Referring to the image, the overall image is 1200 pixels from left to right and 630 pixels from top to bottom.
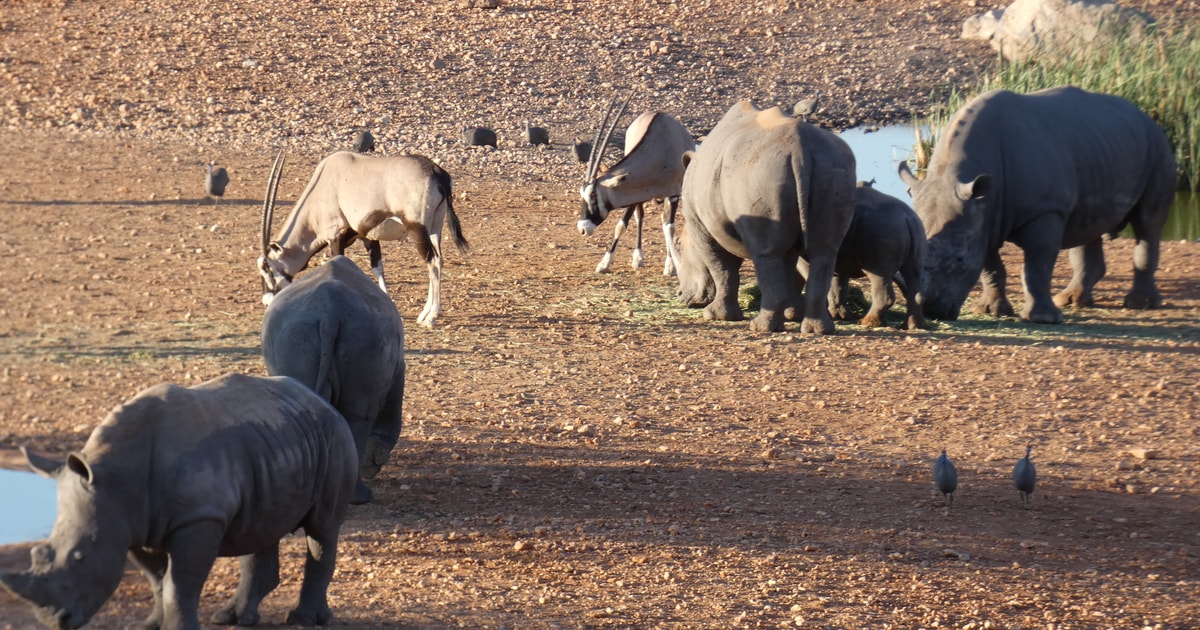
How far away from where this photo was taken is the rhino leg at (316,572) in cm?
569

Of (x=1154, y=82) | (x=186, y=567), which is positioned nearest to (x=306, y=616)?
(x=186, y=567)

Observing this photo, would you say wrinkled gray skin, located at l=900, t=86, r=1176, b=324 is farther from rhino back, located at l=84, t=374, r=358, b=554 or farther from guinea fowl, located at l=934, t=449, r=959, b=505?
rhino back, located at l=84, t=374, r=358, b=554

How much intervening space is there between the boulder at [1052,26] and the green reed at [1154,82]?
7.12ft

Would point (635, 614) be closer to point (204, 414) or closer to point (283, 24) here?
point (204, 414)

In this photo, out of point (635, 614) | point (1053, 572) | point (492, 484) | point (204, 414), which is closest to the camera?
point (204, 414)

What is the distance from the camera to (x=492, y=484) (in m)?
7.88

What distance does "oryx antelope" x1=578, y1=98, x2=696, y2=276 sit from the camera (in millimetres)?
14336

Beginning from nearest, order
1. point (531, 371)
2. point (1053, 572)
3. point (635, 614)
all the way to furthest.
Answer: point (635, 614), point (1053, 572), point (531, 371)

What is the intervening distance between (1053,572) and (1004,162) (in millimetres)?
6117

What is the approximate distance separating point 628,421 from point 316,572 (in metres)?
3.72

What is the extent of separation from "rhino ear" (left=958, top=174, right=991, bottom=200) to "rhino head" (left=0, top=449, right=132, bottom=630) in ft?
27.3

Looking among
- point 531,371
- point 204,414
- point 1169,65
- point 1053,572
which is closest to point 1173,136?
point 1169,65

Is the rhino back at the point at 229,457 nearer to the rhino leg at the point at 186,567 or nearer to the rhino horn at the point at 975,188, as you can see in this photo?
A: the rhino leg at the point at 186,567

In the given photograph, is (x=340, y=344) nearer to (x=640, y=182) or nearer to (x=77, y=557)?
(x=77, y=557)
